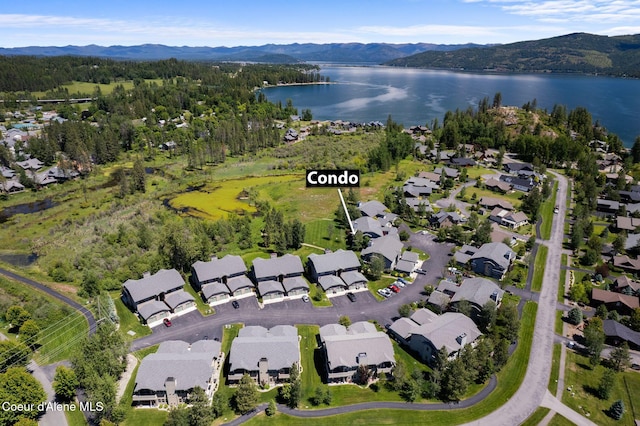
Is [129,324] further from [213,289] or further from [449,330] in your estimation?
[449,330]

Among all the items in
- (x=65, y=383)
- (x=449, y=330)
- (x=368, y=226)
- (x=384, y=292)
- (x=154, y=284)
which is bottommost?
(x=384, y=292)

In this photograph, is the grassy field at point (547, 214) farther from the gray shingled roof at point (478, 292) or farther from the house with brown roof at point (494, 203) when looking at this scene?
the gray shingled roof at point (478, 292)

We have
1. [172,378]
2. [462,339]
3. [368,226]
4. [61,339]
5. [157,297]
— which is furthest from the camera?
[368,226]

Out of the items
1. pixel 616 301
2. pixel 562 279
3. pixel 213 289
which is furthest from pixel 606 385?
pixel 213 289

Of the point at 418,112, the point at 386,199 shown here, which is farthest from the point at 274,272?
the point at 418,112

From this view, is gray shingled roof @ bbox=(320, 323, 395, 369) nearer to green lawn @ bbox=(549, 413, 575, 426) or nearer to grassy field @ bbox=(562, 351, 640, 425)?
green lawn @ bbox=(549, 413, 575, 426)

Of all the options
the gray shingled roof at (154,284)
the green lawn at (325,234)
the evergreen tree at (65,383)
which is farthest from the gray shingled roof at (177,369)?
the green lawn at (325,234)

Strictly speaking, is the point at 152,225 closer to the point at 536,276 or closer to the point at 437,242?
the point at 437,242
